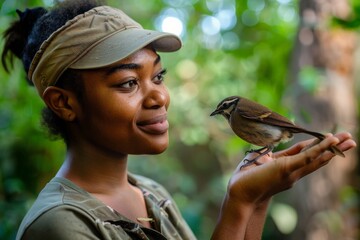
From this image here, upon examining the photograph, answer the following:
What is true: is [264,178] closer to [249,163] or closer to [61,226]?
[249,163]

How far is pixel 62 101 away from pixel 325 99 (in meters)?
2.47

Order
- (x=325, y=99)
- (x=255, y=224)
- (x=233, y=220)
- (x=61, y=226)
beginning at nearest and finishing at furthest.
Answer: (x=61, y=226) → (x=233, y=220) → (x=255, y=224) → (x=325, y=99)

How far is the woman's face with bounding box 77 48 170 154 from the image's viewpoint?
5.58 feet

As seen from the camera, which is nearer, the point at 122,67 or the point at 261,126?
the point at 122,67

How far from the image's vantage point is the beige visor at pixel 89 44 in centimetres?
169

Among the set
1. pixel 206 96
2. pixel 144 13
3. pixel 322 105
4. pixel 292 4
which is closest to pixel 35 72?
pixel 322 105

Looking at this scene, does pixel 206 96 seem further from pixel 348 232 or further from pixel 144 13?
pixel 348 232

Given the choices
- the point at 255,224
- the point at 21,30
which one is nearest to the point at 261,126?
the point at 255,224

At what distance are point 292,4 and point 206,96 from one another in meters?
2.14

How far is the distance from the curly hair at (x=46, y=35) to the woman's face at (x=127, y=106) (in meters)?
0.07

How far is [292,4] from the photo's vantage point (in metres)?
5.65

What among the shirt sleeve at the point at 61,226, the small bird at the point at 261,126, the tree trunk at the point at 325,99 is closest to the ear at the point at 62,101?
the shirt sleeve at the point at 61,226

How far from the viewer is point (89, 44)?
1708 millimetres

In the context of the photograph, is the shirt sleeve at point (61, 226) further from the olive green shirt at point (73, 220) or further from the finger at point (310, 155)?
the finger at point (310, 155)
